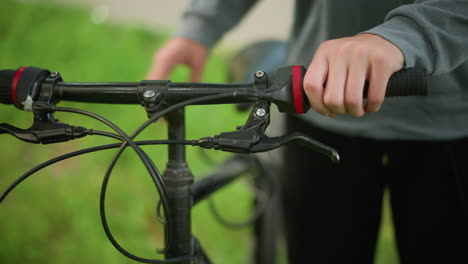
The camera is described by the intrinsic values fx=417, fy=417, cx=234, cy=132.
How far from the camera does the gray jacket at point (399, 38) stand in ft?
1.38

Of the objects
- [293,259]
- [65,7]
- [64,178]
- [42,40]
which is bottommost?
[293,259]

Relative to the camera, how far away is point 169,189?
1.71 ft

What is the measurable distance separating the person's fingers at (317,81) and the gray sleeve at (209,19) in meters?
0.45

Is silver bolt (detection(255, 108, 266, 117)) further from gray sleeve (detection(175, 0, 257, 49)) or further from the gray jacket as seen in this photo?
gray sleeve (detection(175, 0, 257, 49))

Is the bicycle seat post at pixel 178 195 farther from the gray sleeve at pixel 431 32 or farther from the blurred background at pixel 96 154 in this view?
A: the blurred background at pixel 96 154

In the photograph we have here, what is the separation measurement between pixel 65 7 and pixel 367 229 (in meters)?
1.61

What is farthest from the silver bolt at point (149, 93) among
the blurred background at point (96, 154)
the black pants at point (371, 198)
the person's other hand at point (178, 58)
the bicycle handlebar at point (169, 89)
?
the blurred background at point (96, 154)

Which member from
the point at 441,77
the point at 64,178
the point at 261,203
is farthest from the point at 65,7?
the point at 441,77

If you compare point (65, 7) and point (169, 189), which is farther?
point (65, 7)

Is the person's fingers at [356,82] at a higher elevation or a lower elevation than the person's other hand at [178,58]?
lower

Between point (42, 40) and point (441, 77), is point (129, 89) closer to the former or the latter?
point (441, 77)

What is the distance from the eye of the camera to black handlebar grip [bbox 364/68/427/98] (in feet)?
1.30

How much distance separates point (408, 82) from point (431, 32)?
0.06 m

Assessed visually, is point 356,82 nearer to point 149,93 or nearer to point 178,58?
point 149,93
